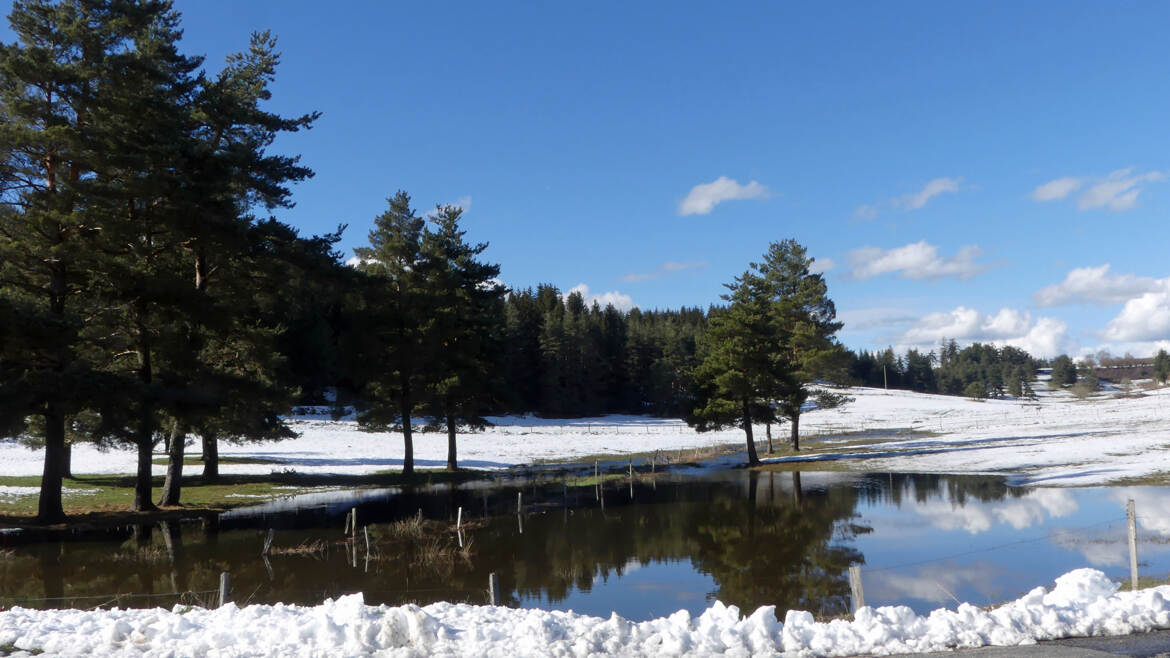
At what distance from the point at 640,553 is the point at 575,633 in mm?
12287

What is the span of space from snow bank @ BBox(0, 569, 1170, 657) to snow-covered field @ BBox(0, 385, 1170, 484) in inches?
1018

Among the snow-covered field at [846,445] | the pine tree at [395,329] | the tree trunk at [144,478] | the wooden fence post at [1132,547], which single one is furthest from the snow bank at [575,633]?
the pine tree at [395,329]

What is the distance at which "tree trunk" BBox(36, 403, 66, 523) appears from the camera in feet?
74.9

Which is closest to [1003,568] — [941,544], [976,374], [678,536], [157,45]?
[941,544]

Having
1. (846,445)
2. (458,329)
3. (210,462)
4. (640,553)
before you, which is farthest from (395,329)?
(846,445)

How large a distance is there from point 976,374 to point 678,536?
18984 cm

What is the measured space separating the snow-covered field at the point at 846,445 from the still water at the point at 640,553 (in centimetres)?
1076

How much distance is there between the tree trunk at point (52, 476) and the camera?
899 inches

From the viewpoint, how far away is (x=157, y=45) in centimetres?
2475

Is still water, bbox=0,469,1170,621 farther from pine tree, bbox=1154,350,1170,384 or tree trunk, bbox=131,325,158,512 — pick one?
pine tree, bbox=1154,350,1170,384

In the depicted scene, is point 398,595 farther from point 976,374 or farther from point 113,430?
point 976,374

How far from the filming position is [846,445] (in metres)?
58.3

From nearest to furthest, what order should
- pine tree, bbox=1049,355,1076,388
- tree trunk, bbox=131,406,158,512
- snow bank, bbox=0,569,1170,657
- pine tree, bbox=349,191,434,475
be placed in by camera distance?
snow bank, bbox=0,569,1170,657 → tree trunk, bbox=131,406,158,512 → pine tree, bbox=349,191,434,475 → pine tree, bbox=1049,355,1076,388

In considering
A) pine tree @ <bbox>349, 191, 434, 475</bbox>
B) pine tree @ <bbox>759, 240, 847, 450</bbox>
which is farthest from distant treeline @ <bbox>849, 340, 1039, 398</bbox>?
pine tree @ <bbox>349, 191, 434, 475</bbox>
